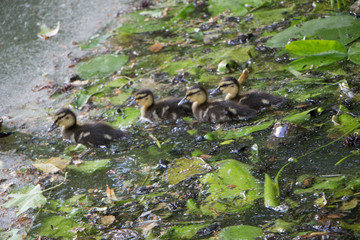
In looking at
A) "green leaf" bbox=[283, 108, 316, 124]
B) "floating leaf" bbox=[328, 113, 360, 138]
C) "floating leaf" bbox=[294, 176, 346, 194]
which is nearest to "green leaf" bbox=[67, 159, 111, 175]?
"green leaf" bbox=[283, 108, 316, 124]

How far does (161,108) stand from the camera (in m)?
4.21

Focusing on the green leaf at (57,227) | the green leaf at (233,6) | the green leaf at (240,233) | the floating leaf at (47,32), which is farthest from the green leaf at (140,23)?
the green leaf at (240,233)

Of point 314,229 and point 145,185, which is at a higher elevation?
point 314,229

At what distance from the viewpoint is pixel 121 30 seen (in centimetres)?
628

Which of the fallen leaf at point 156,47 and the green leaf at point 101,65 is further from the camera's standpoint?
the fallen leaf at point 156,47

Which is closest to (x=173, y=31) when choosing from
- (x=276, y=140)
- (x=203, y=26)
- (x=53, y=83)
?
(x=203, y=26)

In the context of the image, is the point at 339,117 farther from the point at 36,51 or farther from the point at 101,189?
the point at 36,51

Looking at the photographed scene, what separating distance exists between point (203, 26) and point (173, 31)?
41 cm

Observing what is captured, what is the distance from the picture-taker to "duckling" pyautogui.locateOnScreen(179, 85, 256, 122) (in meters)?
3.90

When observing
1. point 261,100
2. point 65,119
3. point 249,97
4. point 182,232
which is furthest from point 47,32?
point 182,232

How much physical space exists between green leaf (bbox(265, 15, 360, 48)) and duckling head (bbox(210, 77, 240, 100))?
0.85 metres

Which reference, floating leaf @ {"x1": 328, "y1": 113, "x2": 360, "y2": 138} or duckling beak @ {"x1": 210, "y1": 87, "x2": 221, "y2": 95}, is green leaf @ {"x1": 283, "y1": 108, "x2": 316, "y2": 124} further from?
duckling beak @ {"x1": 210, "y1": 87, "x2": 221, "y2": 95}

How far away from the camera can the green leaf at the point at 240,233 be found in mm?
2383

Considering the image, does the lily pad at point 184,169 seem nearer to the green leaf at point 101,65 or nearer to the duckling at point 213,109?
the duckling at point 213,109
